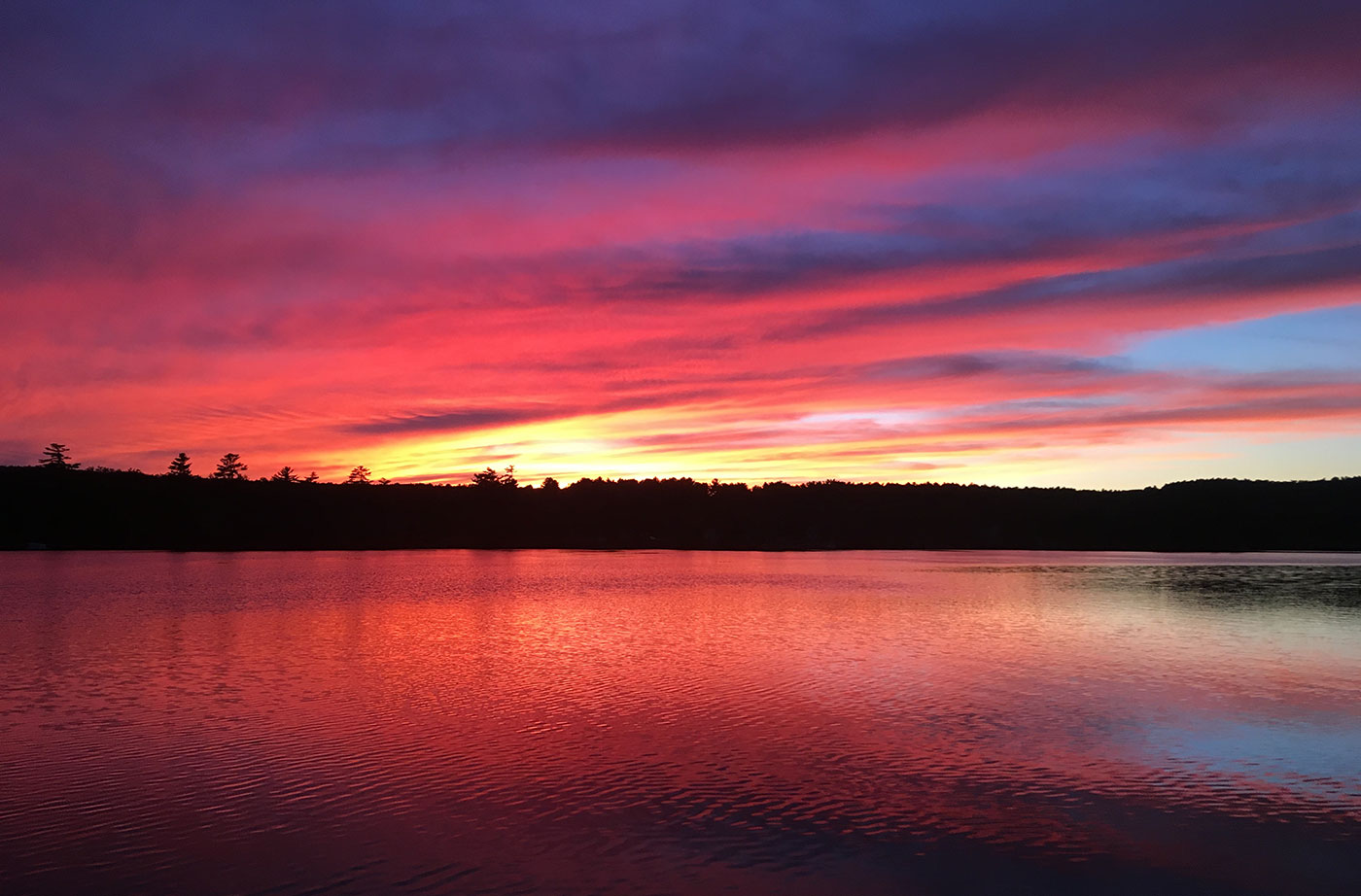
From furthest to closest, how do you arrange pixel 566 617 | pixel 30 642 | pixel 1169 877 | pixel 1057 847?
pixel 566 617 → pixel 30 642 → pixel 1057 847 → pixel 1169 877

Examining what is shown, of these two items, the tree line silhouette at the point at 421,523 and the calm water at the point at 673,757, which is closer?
the calm water at the point at 673,757

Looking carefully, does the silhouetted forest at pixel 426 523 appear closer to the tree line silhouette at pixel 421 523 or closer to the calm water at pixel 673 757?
the tree line silhouette at pixel 421 523

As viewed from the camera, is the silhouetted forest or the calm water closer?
the calm water

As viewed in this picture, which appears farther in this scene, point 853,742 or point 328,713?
point 328,713

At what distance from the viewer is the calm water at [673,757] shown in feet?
40.9

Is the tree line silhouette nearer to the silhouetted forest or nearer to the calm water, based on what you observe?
the silhouetted forest

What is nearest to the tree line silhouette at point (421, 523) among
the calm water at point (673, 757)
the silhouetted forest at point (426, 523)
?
the silhouetted forest at point (426, 523)

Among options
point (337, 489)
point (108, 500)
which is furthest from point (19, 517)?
point (337, 489)

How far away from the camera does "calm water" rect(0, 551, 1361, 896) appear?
40.9 ft

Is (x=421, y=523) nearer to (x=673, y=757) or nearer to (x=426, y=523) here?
(x=426, y=523)

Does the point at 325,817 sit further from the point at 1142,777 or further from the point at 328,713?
the point at 1142,777

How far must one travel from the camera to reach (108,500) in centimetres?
15762

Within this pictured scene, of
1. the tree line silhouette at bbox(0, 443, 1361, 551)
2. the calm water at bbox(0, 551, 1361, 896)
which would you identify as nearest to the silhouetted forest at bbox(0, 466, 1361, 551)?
the tree line silhouette at bbox(0, 443, 1361, 551)

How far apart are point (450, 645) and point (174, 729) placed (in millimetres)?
14654
